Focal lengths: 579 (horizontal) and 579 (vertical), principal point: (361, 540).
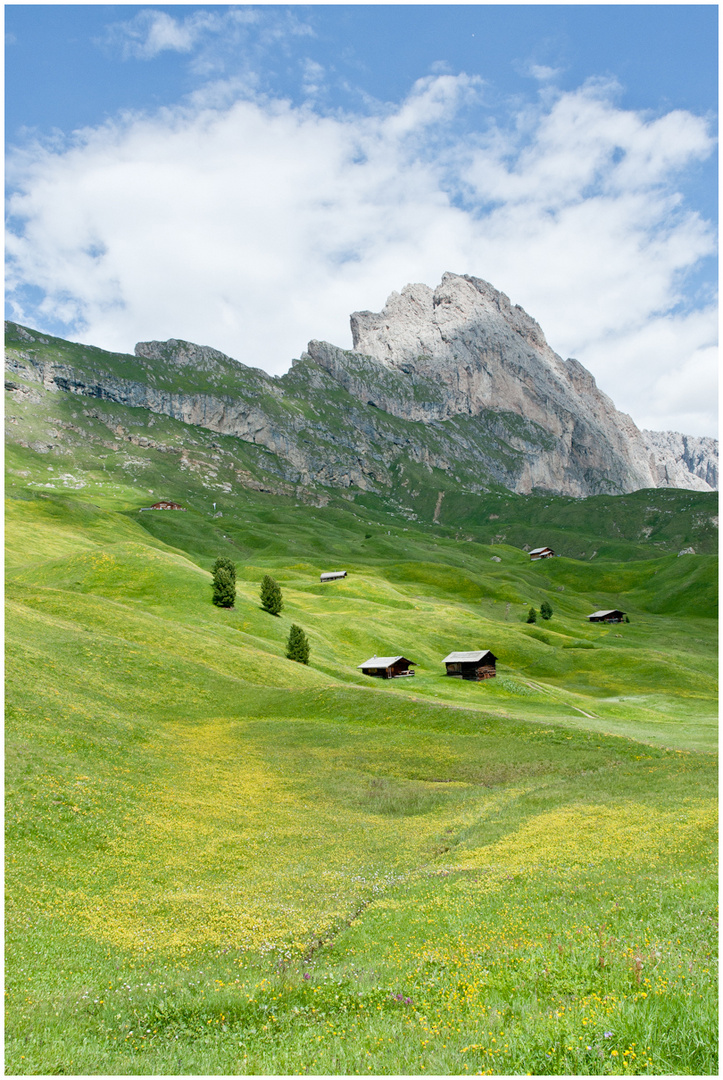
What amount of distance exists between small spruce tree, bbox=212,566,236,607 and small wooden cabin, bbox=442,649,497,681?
122 ft

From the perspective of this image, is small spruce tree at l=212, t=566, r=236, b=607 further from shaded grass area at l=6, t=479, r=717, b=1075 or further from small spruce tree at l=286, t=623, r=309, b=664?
shaded grass area at l=6, t=479, r=717, b=1075

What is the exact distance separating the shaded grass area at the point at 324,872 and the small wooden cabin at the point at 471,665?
20.9m

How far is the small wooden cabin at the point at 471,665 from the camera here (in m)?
93.5

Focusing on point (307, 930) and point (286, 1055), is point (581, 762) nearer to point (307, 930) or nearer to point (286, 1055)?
point (307, 930)

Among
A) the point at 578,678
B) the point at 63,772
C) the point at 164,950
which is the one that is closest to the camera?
the point at 164,950

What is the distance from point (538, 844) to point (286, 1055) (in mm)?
18889

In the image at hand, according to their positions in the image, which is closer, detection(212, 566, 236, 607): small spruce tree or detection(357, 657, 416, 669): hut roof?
detection(357, 657, 416, 669): hut roof

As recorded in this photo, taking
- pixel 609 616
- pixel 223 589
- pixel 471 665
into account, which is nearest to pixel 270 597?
pixel 223 589

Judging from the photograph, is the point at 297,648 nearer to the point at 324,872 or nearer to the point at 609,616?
the point at 324,872

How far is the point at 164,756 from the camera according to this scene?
4175 cm

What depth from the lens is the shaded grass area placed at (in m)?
11.0

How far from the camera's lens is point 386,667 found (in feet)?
297

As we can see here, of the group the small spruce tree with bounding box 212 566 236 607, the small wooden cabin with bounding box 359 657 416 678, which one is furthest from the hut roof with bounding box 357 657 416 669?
the small spruce tree with bounding box 212 566 236 607

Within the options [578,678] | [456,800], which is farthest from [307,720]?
[578,678]
